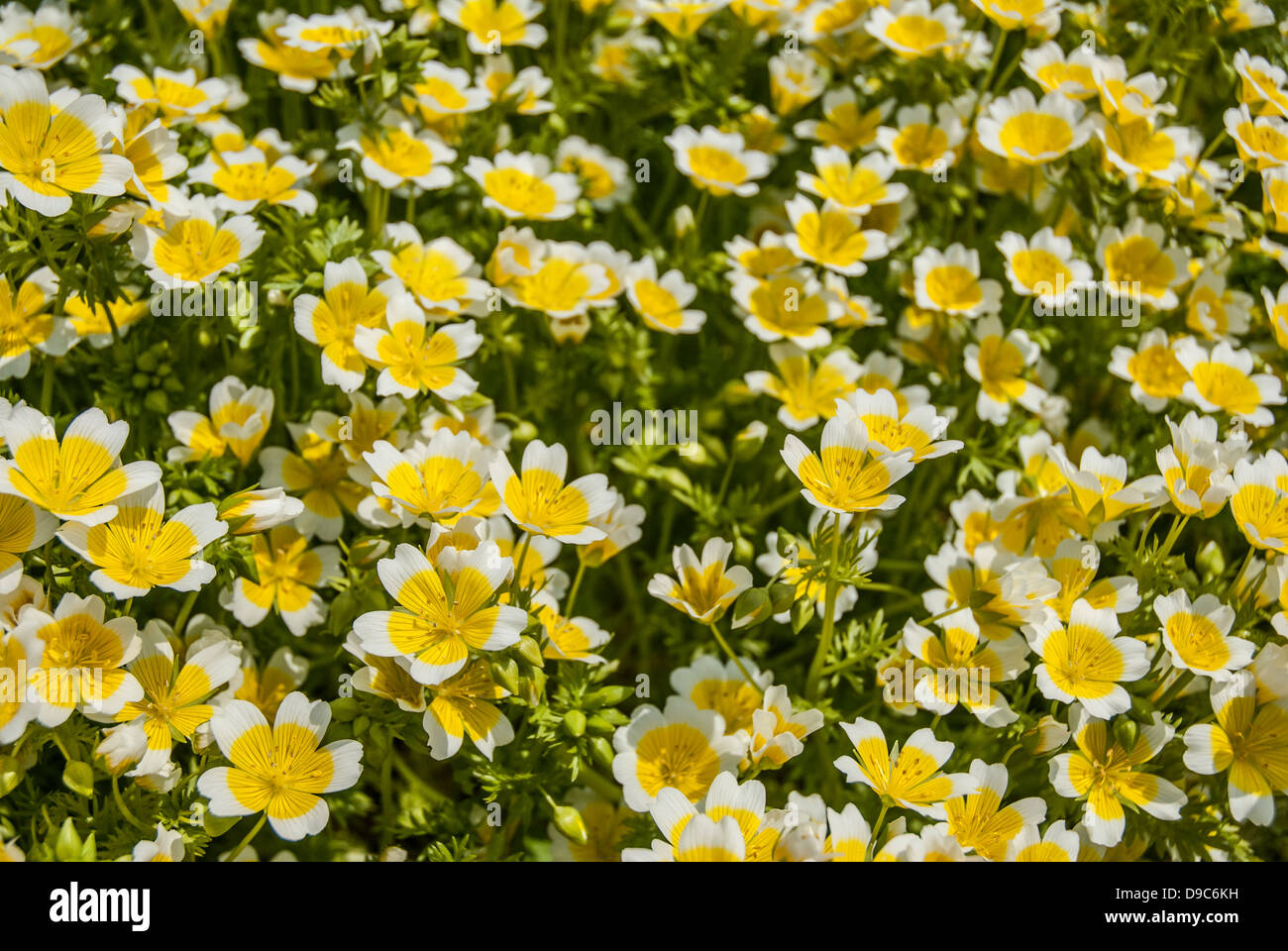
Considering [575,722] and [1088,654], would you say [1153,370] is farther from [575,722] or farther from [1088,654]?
[575,722]

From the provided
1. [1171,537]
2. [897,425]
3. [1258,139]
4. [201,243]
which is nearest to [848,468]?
[897,425]

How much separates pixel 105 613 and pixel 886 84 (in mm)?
2518

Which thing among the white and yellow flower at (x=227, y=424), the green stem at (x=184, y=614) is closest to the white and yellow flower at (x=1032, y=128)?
the white and yellow flower at (x=227, y=424)

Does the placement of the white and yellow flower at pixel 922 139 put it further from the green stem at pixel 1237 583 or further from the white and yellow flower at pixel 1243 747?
the white and yellow flower at pixel 1243 747

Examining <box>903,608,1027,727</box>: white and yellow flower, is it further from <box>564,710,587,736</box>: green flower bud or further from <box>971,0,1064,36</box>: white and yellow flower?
<box>971,0,1064,36</box>: white and yellow flower

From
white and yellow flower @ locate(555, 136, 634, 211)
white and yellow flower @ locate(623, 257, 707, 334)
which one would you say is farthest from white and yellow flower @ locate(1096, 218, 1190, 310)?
white and yellow flower @ locate(555, 136, 634, 211)

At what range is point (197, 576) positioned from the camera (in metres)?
2.00

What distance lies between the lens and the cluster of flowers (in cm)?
205

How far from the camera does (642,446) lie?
106 inches

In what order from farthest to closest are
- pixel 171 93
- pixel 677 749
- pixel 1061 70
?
1. pixel 1061 70
2. pixel 171 93
3. pixel 677 749

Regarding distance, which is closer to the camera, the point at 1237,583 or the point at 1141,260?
the point at 1237,583

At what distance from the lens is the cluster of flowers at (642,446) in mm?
2053

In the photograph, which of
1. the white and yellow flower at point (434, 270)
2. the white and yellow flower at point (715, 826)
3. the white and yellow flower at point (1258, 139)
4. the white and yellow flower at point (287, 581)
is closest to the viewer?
the white and yellow flower at point (715, 826)

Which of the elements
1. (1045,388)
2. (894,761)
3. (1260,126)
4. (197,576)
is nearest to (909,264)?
(1045,388)
